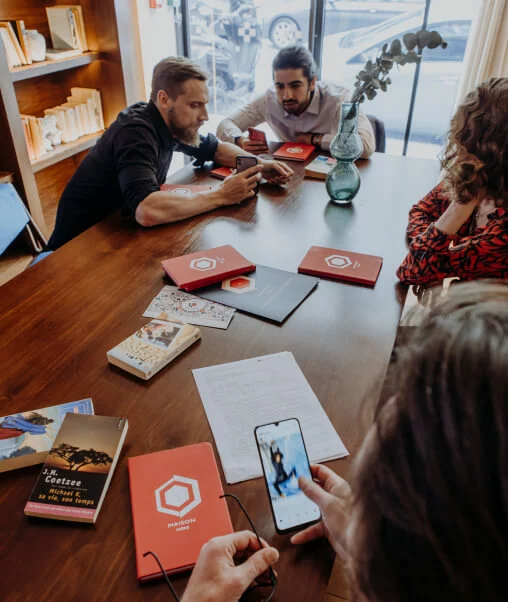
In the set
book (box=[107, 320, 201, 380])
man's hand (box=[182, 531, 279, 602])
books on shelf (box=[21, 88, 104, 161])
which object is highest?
man's hand (box=[182, 531, 279, 602])

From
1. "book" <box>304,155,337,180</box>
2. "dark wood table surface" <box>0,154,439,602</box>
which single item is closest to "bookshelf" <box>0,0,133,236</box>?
"dark wood table surface" <box>0,154,439,602</box>

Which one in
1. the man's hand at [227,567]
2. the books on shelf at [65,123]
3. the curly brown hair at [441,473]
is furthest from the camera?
the books on shelf at [65,123]

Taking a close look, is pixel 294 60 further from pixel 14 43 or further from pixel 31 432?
pixel 31 432

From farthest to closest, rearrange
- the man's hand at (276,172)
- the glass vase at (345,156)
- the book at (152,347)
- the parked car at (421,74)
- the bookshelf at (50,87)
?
the parked car at (421,74) → the bookshelf at (50,87) → the man's hand at (276,172) → the glass vase at (345,156) → the book at (152,347)

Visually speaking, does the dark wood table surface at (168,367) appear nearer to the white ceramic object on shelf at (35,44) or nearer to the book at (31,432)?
the book at (31,432)

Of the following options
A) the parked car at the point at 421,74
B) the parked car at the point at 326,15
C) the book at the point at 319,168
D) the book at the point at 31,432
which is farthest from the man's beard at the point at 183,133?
the parked car at the point at 326,15

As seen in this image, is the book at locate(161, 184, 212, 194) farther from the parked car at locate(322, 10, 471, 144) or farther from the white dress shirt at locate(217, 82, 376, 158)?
the parked car at locate(322, 10, 471, 144)

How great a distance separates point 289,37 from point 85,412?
4.20 m

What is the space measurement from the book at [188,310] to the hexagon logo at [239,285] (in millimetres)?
77

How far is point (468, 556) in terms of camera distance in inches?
14.6

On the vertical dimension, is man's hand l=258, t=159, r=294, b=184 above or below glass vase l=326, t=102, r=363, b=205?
below

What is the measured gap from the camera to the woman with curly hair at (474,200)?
52.7 inches

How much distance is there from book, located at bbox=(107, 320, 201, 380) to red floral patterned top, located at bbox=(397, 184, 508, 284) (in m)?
0.64

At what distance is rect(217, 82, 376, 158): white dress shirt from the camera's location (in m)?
2.61
